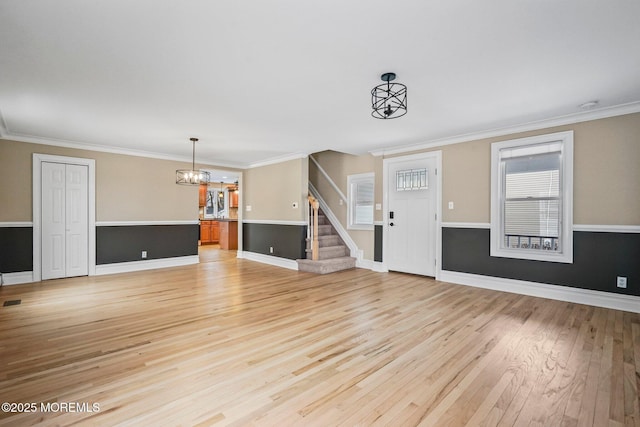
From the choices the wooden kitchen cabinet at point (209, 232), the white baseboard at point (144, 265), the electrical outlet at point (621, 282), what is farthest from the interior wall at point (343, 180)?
Answer: the wooden kitchen cabinet at point (209, 232)

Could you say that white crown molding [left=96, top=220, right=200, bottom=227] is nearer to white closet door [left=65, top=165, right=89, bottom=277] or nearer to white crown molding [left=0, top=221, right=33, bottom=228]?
white closet door [left=65, top=165, right=89, bottom=277]

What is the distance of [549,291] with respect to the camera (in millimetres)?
4188

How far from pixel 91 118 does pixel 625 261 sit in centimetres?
718

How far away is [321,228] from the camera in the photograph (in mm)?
7117

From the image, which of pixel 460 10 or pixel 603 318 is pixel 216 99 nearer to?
pixel 460 10

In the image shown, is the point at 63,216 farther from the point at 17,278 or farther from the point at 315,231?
the point at 315,231

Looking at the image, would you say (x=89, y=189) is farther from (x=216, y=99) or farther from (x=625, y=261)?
(x=625, y=261)

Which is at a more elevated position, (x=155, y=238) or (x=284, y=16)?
(x=284, y=16)

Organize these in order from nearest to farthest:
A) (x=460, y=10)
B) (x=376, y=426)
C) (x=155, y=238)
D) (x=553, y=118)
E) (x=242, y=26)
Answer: (x=376, y=426) → (x=460, y=10) → (x=242, y=26) → (x=553, y=118) → (x=155, y=238)

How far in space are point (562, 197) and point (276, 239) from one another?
532cm

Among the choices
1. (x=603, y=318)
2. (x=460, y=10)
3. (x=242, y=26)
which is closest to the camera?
(x=460, y=10)

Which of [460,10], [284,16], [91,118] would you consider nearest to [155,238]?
[91,118]

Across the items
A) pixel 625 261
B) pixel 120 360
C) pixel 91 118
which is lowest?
pixel 120 360

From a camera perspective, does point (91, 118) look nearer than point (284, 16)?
No
